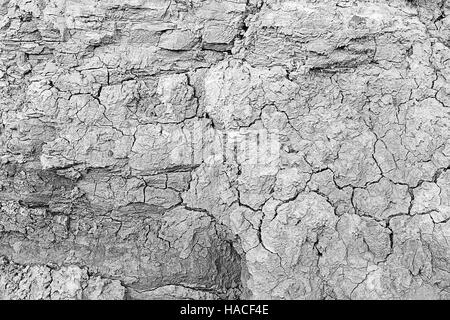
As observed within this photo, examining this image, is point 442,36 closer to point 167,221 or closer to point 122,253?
point 167,221

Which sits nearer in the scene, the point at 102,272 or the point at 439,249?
the point at 439,249

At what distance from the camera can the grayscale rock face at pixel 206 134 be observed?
88.0 inches

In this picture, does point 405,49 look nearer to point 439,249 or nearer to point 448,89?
point 448,89

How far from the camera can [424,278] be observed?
2.16 metres

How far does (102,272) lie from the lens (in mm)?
2332

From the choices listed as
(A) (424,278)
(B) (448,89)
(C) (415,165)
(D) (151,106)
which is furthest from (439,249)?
(D) (151,106)

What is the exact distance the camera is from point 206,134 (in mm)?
2312

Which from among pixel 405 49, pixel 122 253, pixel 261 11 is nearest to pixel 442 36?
pixel 405 49

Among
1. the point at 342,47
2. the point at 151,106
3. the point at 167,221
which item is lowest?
the point at 167,221

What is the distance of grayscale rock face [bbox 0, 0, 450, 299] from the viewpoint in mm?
2236

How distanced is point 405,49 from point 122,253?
1.67 meters
